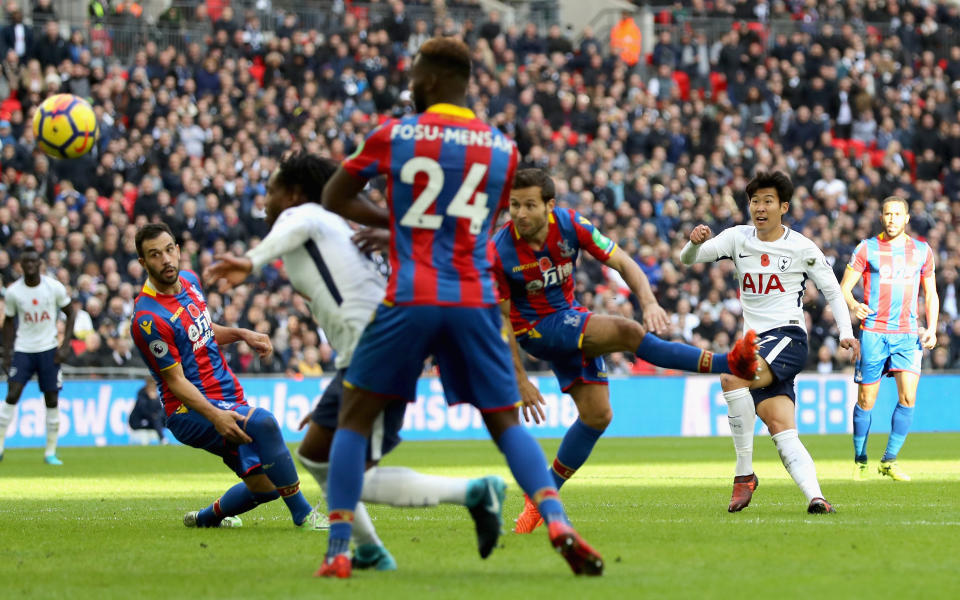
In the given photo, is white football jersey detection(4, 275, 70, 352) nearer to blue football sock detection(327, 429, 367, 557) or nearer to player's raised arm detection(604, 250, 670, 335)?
player's raised arm detection(604, 250, 670, 335)

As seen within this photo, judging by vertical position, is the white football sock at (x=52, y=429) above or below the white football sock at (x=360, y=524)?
below

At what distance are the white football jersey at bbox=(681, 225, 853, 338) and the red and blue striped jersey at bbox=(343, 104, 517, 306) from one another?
12.4ft

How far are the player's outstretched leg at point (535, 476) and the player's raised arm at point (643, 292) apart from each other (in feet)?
3.23

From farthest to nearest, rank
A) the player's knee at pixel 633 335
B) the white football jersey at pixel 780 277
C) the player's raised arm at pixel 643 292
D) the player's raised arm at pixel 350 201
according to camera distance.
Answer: the white football jersey at pixel 780 277, the player's knee at pixel 633 335, the player's raised arm at pixel 643 292, the player's raised arm at pixel 350 201

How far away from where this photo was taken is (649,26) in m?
35.3

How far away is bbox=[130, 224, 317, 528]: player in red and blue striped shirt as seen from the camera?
28.0ft

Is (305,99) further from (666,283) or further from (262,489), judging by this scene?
(262,489)

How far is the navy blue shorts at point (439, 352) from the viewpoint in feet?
19.8

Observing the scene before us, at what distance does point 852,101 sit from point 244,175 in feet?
50.6

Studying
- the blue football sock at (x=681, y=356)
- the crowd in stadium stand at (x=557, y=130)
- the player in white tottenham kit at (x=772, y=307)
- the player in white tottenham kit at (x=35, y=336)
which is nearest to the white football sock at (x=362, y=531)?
the blue football sock at (x=681, y=356)

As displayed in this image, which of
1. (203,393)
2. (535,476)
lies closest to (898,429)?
(203,393)

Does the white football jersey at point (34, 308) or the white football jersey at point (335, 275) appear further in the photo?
the white football jersey at point (34, 308)

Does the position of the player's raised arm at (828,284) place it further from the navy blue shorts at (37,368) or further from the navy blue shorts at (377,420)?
the navy blue shorts at (37,368)

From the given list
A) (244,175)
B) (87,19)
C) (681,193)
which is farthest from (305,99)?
(681,193)
